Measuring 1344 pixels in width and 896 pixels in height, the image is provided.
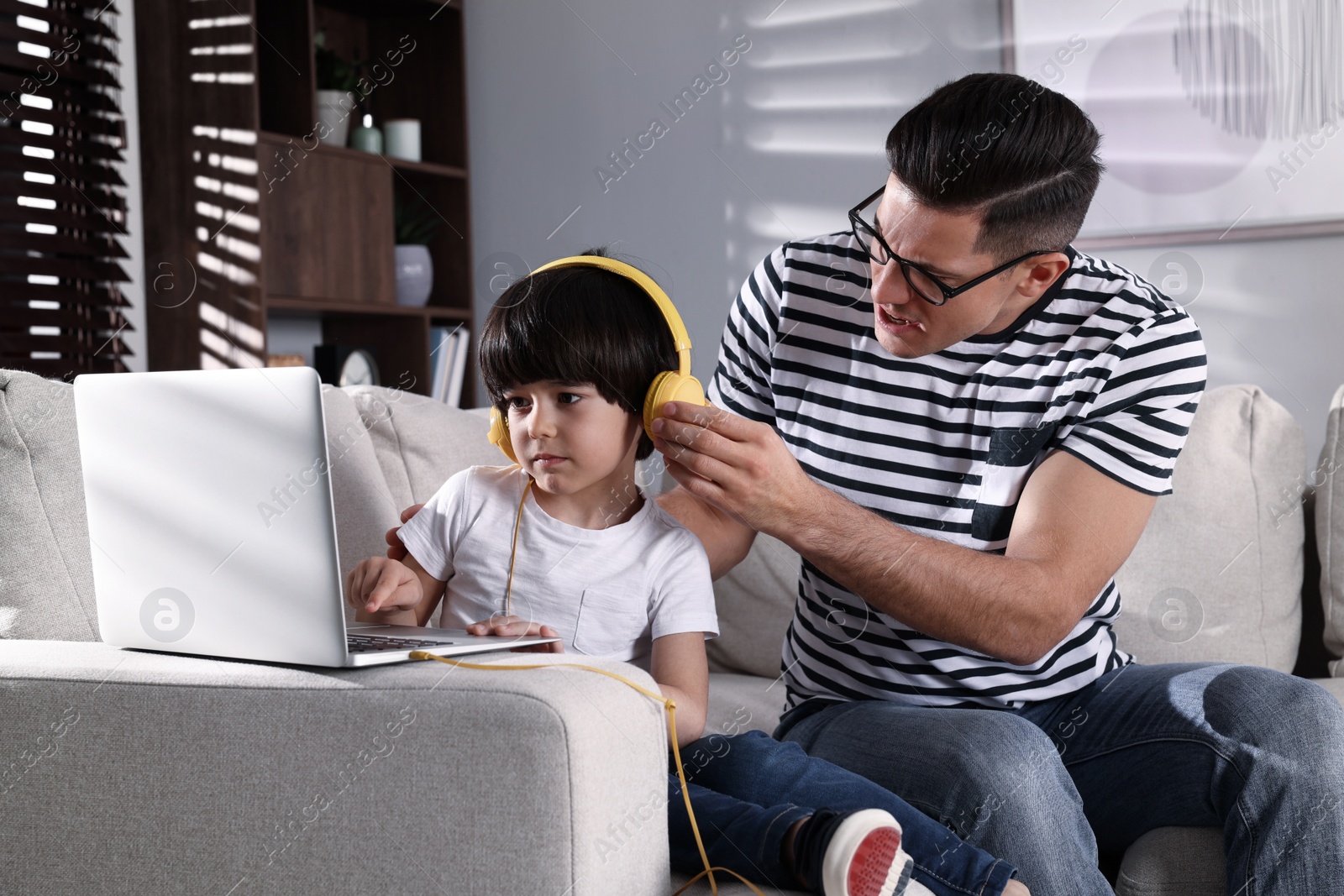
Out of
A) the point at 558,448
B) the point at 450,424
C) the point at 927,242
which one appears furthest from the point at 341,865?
the point at 450,424

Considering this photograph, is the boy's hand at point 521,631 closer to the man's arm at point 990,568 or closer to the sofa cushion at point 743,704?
the man's arm at point 990,568

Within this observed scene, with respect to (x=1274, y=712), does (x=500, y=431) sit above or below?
above

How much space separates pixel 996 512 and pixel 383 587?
26.0 inches

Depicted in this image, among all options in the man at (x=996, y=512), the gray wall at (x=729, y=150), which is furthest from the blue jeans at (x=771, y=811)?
the gray wall at (x=729, y=150)

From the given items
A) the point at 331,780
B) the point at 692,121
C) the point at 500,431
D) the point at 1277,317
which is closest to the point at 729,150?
the point at 692,121

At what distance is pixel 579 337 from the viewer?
1.13 m

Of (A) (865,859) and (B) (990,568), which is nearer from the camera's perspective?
(A) (865,859)

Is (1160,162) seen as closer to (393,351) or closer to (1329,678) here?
(1329,678)

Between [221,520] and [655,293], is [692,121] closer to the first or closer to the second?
[655,293]

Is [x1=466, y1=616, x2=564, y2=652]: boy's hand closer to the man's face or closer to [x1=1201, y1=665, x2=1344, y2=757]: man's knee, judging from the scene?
the man's face

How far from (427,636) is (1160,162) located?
2.14 meters

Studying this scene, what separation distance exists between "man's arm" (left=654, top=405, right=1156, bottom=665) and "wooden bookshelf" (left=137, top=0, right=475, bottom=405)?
74.9 inches

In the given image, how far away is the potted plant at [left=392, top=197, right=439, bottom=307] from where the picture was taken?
3135 millimetres

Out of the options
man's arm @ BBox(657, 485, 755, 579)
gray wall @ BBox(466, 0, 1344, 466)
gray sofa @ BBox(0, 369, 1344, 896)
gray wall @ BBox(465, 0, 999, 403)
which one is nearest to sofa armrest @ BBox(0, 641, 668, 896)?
gray sofa @ BBox(0, 369, 1344, 896)
